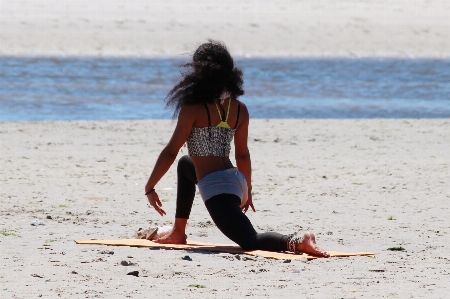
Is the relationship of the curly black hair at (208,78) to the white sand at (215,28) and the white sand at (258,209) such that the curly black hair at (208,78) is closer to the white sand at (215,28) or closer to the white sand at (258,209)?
the white sand at (258,209)

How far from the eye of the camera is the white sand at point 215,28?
84.6 feet

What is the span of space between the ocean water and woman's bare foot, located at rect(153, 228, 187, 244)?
26.9 feet

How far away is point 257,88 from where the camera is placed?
18797 millimetres

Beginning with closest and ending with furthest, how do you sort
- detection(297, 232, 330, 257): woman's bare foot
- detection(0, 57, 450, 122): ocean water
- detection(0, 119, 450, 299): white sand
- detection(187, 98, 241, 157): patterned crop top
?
detection(0, 119, 450, 299): white sand, detection(297, 232, 330, 257): woman's bare foot, detection(187, 98, 241, 157): patterned crop top, detection(0, 57, 450, 122): ocean water

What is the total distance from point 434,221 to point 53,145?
204 inches

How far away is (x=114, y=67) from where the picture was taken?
22656mm

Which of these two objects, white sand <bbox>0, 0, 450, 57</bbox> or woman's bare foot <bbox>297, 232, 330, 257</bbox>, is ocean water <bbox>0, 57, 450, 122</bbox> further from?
woman's bare foot <bbox>297, 232, 330, 257</bbox>

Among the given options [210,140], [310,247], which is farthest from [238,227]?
[210,140]

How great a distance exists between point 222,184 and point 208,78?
0.66m

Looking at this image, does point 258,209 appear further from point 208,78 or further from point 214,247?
point 208,78

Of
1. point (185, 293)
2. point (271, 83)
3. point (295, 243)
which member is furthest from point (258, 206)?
point (271, 83)

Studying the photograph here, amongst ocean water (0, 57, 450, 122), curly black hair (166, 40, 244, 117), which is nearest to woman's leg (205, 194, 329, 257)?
curly black hair (166, 40, 244, 117)

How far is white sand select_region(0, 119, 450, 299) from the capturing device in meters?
4.79

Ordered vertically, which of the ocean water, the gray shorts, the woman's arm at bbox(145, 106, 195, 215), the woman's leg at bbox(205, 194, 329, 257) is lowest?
the woman's leg at bbox(205, 194, 329, 257)
